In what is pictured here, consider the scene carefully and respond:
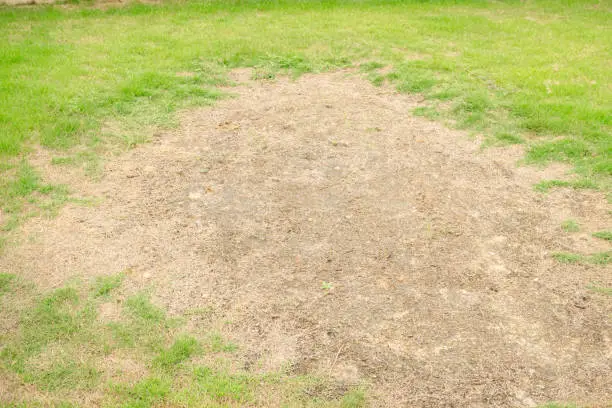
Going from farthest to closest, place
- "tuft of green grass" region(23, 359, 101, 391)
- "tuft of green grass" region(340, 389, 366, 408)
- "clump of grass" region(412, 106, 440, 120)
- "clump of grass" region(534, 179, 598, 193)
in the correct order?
"clump of grass" region(412, 106, 440, 120) → "clump of grass" region(534, 179, 598, 193) → "tuft of green grass" region(23, 359, 101, 391) → "tuft of green grass" region(340, 389, 366, 408)

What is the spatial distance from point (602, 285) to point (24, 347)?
3.59 m

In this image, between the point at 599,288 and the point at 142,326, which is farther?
the point at 599,288

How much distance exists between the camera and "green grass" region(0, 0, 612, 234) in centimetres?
607

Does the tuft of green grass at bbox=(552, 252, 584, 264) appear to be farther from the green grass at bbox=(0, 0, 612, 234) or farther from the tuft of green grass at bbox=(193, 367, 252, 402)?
the tuft of green grass at bbox=(193, 367, 252, 402)

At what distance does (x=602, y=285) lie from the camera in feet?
13.8

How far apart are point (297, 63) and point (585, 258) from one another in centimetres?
454

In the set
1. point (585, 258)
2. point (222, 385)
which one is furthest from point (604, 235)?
point (222, 385)

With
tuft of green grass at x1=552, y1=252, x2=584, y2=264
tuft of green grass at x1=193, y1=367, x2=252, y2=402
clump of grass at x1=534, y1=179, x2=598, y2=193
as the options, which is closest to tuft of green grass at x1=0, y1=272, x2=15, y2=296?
tuft of green grass at x1=193, y1=367, x2=252, y2=402

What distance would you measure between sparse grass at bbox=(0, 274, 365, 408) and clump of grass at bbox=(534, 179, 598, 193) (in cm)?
277

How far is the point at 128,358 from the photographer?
11.8 ft

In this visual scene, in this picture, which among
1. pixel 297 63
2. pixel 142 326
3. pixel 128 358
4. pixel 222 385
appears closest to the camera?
pixel 222 385

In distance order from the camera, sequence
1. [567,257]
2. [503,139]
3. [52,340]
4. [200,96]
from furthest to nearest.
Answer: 1. [200,96]
2. [503,139]
3. [567,257]
4. [52,340]

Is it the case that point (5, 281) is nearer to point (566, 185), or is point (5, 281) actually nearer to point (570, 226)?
point (570, 226)

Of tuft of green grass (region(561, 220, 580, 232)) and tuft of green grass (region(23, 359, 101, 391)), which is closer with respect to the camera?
tuft of green grass (region(23, 359, 101, 391))
